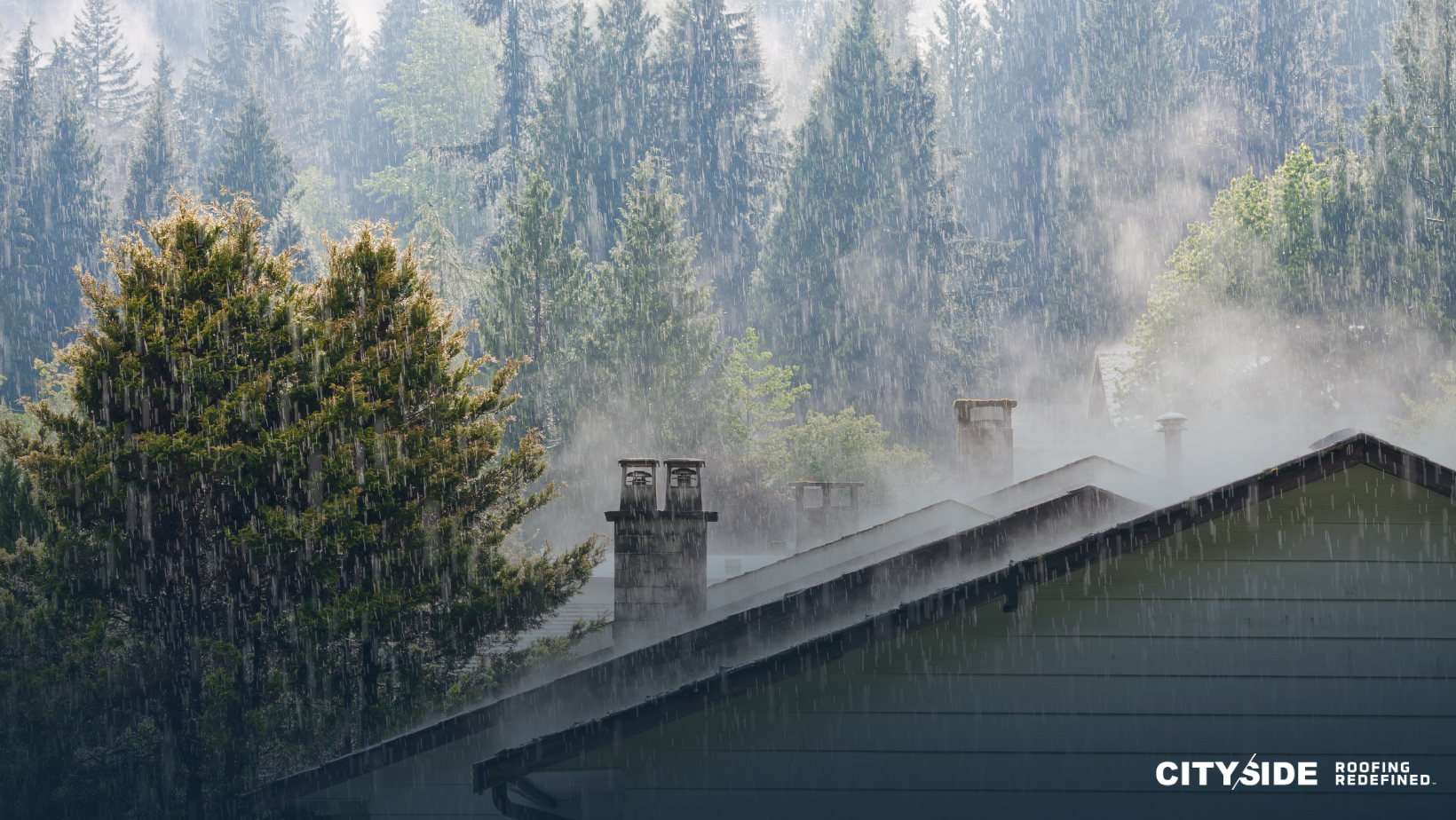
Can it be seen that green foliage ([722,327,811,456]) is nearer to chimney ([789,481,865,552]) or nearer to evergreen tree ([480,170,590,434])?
evergreen tree ([480,170,590,434])

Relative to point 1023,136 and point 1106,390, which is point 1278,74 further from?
point 1106,390

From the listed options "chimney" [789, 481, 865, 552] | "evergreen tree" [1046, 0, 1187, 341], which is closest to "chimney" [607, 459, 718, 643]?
"chimney" [789, 481, 865, 552]

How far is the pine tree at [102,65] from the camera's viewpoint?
6931 centimetres

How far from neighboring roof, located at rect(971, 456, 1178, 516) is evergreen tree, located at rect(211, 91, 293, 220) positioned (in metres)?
44.9

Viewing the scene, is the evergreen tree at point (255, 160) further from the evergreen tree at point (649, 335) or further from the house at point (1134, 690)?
the house at point (1134, 690)

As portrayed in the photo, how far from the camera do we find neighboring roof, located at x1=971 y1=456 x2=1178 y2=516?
10.3m

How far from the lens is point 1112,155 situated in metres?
55.5

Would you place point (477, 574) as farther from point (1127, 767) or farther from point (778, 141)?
point (778, 141)

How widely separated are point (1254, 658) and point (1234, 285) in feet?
125

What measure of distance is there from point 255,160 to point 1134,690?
5110 centimetres

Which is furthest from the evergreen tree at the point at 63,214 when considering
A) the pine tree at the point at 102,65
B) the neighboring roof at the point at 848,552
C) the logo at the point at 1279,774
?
the logo at the point at 1279,774

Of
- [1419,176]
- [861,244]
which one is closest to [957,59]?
[861,244]

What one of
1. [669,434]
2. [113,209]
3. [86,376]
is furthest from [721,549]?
[113,209]

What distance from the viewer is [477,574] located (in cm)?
1140
